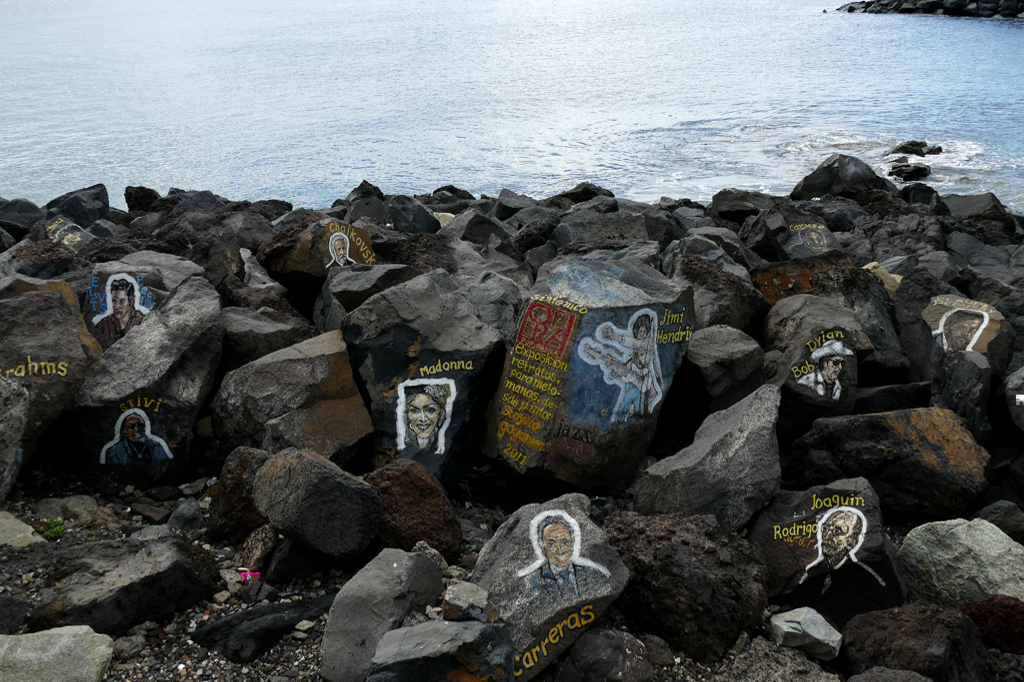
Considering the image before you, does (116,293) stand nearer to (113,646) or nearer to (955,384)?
(113,646)

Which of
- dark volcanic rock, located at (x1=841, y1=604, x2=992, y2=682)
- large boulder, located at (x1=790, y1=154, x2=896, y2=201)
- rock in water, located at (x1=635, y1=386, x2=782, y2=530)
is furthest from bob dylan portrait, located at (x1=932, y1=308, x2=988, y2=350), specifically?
large boulder, located at (x1=790, y1=154, x2=896, y2=201)

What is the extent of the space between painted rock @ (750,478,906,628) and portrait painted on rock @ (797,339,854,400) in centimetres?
108

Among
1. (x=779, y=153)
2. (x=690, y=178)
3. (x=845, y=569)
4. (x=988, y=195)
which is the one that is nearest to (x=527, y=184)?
(x=690, y=178)

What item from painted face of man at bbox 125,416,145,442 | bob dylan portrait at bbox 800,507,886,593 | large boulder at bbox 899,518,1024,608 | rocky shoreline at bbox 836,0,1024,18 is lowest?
large boulder at bbox 899,518,1024,608

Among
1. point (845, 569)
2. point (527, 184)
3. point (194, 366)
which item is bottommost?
point (527, 184)

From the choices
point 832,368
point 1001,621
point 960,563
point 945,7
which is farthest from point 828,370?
point 945,7

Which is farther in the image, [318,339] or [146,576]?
[318,339]

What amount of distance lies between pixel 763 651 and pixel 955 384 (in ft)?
7.26

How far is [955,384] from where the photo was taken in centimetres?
435

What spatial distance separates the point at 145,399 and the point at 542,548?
2281 mm

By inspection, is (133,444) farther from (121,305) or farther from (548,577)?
(548,577)

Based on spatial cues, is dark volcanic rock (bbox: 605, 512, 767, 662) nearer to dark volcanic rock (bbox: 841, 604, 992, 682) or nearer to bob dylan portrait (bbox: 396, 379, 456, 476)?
dark volcanic rock (bbox: 841, 604, 992, 682)

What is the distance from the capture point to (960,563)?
332cm

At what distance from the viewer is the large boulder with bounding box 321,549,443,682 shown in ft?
8.73
